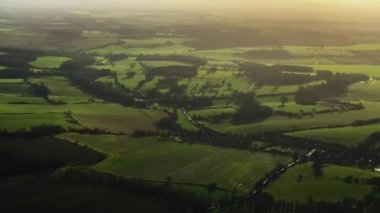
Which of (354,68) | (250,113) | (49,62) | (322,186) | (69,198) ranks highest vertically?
(354,68)

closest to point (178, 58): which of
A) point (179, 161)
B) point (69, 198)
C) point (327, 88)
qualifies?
point (327, 88)

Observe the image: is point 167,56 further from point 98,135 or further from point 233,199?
point 233,199

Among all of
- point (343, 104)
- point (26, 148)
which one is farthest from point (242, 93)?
point (26, 148)

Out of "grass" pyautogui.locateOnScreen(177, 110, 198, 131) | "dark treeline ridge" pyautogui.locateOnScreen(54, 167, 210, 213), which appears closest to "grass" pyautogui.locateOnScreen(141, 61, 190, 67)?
"grass" pyautogui.locateOnScreen(177, 110, 198, 131)

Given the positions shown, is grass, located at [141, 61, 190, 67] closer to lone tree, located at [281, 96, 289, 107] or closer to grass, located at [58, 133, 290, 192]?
lone tree, located at [281, 96, 289, 107]

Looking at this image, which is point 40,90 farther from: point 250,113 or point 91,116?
point 250,113

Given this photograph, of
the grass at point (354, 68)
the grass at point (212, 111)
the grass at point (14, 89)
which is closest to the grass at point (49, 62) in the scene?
the grass at point (14, 89)
